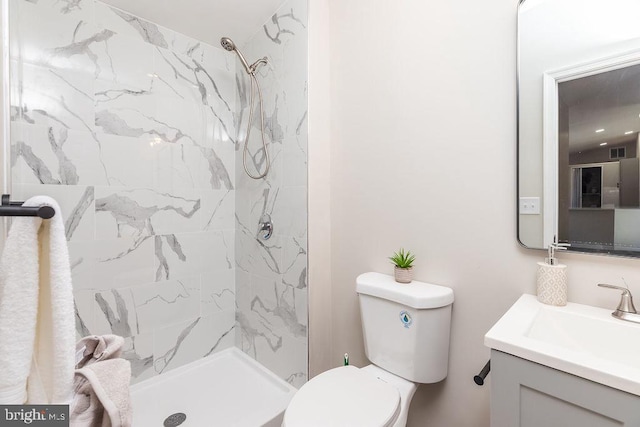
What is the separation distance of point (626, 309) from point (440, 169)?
660mm

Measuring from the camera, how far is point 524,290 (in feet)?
3.08

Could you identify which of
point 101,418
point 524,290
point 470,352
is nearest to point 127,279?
point 101,418

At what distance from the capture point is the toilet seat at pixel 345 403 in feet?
2.78

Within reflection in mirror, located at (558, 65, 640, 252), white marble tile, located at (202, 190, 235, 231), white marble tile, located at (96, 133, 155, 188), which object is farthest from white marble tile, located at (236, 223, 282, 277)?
reflection in mirror, located at (558, 65, 640, 252)

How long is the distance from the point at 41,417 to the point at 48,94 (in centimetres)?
151

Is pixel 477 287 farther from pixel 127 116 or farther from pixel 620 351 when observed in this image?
pixel 127 116

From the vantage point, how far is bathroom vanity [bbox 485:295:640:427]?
1.67ft

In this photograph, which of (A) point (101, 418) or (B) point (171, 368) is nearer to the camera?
(A) point (101, 418)

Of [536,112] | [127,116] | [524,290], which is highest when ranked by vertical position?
[127,116]

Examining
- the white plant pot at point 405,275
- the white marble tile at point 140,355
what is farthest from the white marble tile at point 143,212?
the white plant pot at point 405,275

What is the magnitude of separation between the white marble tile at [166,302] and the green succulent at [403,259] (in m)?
1.29

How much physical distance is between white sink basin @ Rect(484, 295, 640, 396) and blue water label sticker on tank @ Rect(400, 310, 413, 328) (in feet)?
1.12

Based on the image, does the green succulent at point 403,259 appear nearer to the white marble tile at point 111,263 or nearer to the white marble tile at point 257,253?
the white marble tile at point 257,253

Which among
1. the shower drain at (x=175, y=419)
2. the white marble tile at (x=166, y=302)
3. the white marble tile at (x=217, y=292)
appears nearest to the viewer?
the shower drain at (x=175, y=419)
